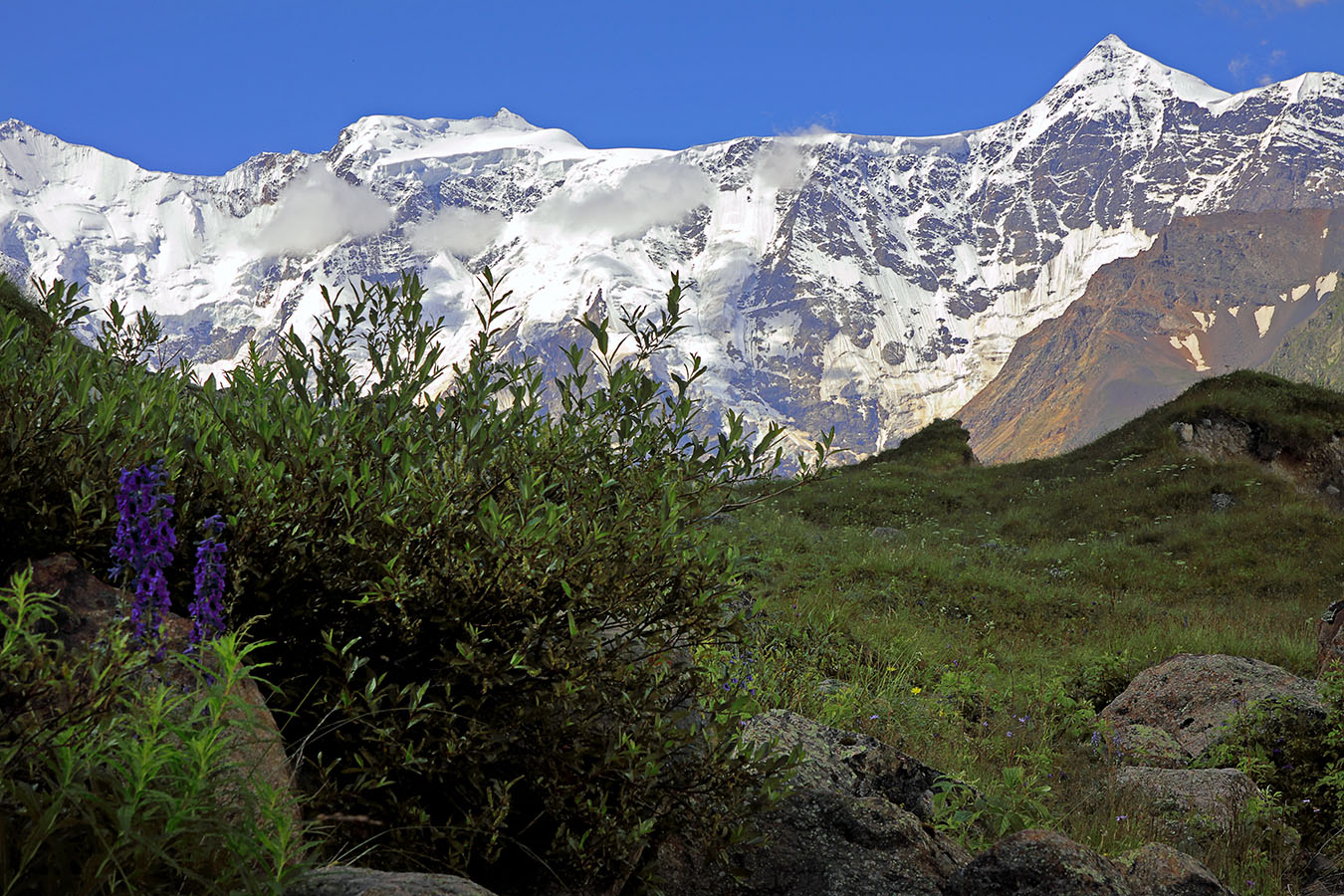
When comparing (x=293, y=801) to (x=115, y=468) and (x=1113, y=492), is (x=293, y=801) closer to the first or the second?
(x=115, y=468)

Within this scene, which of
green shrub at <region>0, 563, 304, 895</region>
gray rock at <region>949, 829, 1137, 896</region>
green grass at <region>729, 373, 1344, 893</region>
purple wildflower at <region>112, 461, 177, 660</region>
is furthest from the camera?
green grass at <region>729, 373, 1344, 893</region>

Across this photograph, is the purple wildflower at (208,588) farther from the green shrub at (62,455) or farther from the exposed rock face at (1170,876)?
the exposed rock face at (1170,876)

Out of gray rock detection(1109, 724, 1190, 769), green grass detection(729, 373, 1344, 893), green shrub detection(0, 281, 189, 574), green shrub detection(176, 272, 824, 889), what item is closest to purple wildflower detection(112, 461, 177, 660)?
green shrub detection(176, 272, 824, 889)

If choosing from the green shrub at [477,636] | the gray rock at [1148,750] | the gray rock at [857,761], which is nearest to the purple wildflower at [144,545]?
the green shrub at [477,636]

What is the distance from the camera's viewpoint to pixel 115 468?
8.27 feet

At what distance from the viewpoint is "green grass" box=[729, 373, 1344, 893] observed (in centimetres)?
624

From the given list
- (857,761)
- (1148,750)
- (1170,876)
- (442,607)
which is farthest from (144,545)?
(1148,750)

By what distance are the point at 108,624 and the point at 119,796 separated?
517 millimetres

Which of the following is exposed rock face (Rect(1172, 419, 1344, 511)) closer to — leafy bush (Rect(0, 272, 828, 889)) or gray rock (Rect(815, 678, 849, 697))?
gray rock (Rect(815, 678, 849, 697))

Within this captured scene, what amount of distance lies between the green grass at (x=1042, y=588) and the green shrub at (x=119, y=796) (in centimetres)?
281

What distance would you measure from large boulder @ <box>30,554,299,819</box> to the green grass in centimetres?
250

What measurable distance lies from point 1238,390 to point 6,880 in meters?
33.0

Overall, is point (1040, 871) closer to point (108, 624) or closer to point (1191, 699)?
point (108, 624)

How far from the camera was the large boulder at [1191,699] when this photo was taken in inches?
266
